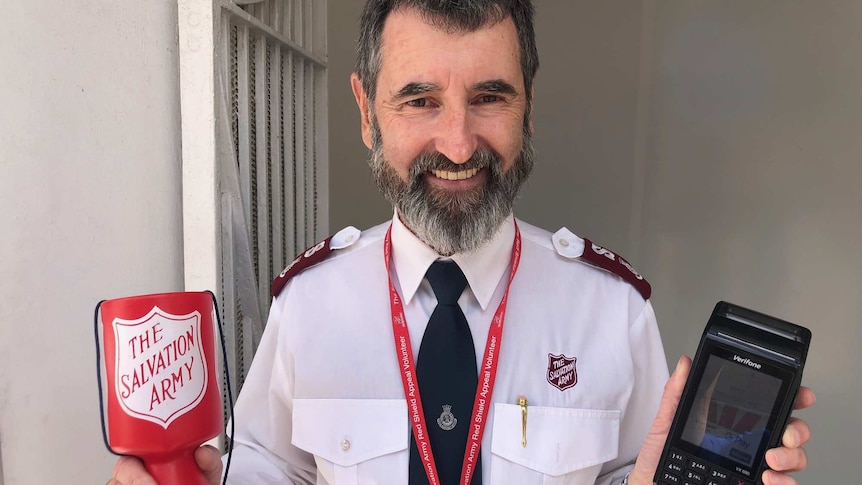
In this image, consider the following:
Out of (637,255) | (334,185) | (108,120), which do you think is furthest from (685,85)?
(108,120)

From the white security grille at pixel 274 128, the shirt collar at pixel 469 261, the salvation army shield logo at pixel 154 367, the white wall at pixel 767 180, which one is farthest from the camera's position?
the white wall at pixel 767 180

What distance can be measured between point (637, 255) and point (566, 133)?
2.38ft

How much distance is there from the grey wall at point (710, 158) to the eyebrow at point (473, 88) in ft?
5.26

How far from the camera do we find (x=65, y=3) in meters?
0.82

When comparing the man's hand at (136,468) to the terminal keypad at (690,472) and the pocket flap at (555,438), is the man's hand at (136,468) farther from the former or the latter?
the terminal keypad at (690,472)

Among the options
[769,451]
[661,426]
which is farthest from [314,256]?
[769,451]

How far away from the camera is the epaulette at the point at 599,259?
913 mm

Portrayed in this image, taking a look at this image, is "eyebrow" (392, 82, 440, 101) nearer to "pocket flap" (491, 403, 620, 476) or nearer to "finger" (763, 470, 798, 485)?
"pocket flap" (491, 403, 620, 476)

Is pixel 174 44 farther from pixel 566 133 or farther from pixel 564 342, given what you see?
pixel 566 133

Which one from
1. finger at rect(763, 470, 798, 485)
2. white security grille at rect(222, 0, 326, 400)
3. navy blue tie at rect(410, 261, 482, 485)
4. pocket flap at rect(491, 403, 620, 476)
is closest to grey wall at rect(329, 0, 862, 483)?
white security grille at rect(222, 0, 326, 400)

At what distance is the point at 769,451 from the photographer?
0.55 m

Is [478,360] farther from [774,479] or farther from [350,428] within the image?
[774,479]

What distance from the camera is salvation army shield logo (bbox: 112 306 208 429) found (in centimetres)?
52

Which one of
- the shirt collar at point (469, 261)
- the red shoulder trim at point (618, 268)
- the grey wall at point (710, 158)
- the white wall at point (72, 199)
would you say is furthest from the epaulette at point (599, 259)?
the grey wall at point (710, 158)
